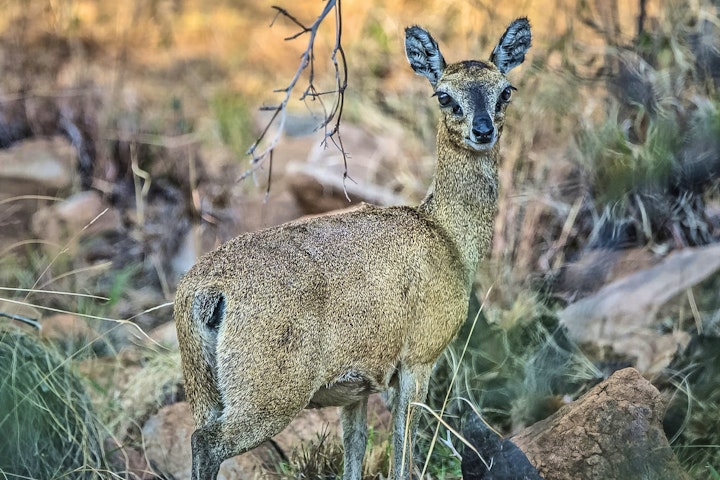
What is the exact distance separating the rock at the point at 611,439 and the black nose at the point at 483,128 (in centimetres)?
146

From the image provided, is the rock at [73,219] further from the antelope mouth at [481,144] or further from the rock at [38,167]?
the antelope mouth at [481,144]

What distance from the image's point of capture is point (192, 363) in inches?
195

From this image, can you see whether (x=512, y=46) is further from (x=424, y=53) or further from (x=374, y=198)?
(x=374, y=198)

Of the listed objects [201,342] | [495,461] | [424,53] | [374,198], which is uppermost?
[424,53]

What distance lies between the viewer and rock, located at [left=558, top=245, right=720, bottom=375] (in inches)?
287

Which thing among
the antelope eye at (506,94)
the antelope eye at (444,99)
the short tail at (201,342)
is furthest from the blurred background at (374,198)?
the antelope eye at (506,94)

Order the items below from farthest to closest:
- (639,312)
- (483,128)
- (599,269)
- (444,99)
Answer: (599,269) → (639,312) → (444,99) → (483,128)

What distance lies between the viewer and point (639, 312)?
752 cm

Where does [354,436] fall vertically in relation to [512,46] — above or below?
below

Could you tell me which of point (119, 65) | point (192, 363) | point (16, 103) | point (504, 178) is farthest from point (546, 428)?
point (119, 65)

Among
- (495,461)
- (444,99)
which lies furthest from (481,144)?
(495,461)

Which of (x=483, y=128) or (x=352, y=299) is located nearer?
(x=352, y=299)

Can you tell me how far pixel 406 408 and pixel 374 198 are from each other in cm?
457

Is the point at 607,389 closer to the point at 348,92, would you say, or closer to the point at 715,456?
the point at 715,456
